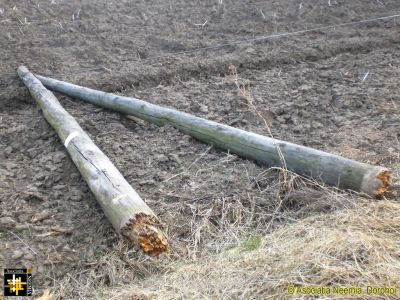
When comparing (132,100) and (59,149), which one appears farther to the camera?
(132,100)

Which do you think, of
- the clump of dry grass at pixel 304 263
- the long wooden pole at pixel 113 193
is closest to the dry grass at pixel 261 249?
the clump of dry grass at pixel 304 263

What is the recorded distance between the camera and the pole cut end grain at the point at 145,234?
3.26m

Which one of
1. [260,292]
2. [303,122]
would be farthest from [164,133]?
[260,292]

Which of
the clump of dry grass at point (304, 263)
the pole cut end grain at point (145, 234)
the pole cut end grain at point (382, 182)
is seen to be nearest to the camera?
the clump of dry grass at point (304, 263)

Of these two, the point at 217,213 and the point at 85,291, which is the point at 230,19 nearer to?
the point at 217,213

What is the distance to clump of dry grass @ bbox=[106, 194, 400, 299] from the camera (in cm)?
270

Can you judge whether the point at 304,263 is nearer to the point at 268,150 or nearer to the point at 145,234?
the point at 145,234

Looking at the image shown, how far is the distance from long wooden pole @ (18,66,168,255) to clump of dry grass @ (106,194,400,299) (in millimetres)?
283

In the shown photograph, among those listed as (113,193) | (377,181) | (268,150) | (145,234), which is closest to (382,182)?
(377,181)

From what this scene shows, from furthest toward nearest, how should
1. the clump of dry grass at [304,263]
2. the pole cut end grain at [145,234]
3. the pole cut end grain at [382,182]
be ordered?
the pole cut end grain at [382,182], the pole cut end grain at [145,234], the clump of dry grass at [304,263]

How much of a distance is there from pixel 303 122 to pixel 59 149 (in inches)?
99.6

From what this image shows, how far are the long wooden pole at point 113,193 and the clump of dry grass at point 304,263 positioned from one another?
283mm

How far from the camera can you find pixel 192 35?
25.6ft

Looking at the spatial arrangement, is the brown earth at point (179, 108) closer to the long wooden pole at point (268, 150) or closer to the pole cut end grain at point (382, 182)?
the long wooden pole at point (268, 150)
